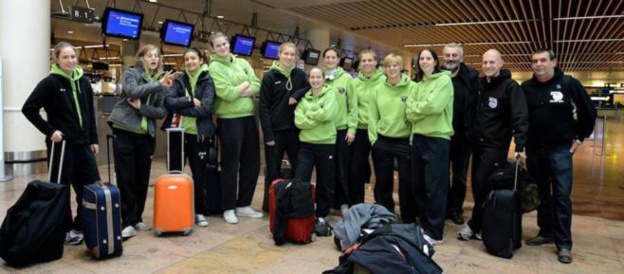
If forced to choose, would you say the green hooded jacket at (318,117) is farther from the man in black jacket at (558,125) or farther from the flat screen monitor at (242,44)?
the flat screen monitor at (242,44)

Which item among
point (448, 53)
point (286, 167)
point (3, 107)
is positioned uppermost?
point (448, 53)

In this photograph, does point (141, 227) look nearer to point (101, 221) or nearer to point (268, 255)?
point (101, 221)

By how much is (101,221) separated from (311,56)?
11394 millimetres

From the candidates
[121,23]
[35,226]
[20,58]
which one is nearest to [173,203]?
[35,226]

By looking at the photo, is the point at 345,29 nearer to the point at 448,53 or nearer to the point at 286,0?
the point at 286,0

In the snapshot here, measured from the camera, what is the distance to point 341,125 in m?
4.23

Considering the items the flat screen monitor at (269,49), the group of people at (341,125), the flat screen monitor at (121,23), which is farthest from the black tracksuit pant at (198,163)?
the flat screen monitor at (269,49)

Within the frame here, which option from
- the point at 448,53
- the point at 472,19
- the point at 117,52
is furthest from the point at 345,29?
the point at 117,52

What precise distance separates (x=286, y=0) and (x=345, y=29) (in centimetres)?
391

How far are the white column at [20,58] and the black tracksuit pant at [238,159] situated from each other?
3561 millimetres

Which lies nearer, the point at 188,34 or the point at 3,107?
the point at 3,107

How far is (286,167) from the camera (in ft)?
14.0

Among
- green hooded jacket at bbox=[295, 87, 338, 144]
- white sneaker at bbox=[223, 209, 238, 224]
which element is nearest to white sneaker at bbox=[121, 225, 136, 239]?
white sneaker at bbox=[223, 209, 238, 224]

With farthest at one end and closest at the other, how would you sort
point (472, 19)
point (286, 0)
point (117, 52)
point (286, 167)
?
point (117, 52) → point (472, 19) → point (286, 0) → point (286, 167)
